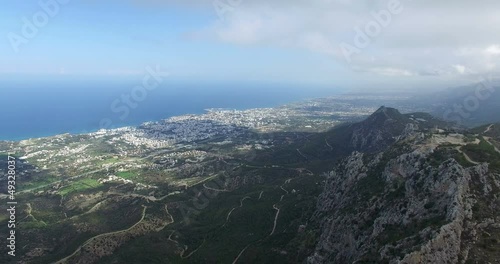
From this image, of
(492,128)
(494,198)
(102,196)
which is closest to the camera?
(494,198)

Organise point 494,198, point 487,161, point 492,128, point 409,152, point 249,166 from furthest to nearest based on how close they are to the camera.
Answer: point 249,166, point 492,128, point 409,152, point 487,161, point 494,198

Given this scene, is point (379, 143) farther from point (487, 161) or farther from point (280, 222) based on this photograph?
point (487, 161)

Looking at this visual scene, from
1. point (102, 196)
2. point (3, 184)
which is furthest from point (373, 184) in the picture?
point (3, 184)

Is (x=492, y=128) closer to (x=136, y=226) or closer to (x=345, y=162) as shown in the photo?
(x=345, y=162)

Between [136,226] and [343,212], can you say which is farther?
[136,226]

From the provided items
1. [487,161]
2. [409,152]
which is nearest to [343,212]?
[409,152]

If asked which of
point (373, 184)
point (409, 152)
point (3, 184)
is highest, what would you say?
point (409, 152)

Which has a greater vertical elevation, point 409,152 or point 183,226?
point 409,152
